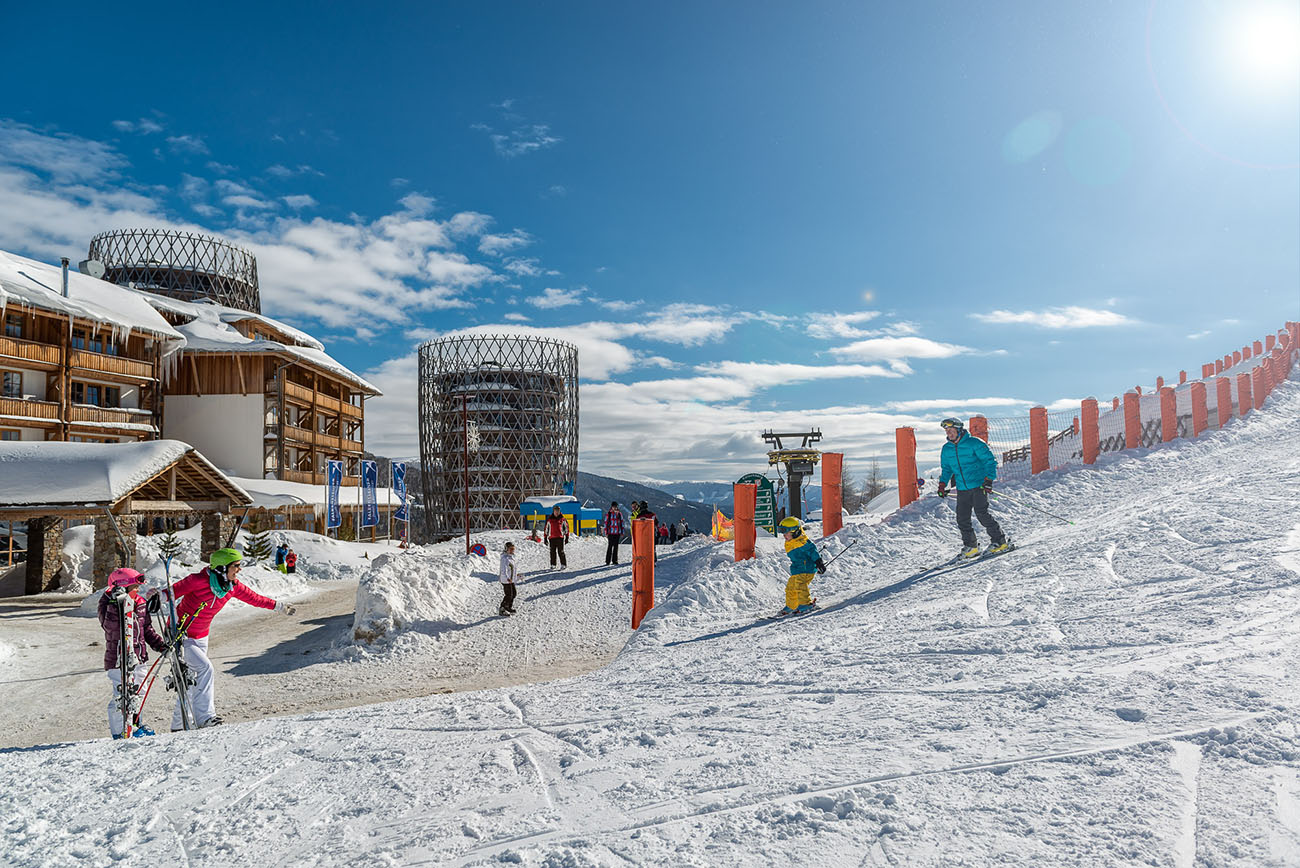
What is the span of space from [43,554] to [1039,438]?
23425 mm

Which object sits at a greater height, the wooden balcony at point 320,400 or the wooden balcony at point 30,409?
the wooden balcony at point 320,400

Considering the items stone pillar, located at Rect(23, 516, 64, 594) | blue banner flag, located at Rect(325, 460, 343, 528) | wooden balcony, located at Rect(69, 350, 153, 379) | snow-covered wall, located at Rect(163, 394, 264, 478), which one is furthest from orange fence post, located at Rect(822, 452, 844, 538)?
snow-covered wall, located at Rect(163, 394, 264, 478)

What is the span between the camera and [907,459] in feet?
41.3

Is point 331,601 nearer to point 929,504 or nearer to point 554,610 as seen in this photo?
point 554,610

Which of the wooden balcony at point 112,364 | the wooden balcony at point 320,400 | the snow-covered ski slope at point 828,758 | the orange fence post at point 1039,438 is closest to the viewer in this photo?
the snow-covered ski slope at point 828,758

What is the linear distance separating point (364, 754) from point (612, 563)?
475 inches

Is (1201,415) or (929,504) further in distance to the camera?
(1201,415)

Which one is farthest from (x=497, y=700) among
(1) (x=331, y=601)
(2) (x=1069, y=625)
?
(1) (x=331, y=601)

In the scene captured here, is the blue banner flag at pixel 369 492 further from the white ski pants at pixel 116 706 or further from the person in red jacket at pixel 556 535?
the white ski pants at pixel 116 706

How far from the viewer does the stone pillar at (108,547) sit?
16734mm

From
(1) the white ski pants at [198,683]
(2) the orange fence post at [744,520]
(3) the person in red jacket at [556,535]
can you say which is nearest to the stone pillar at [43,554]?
(3) the person in red jacket at [556,535]

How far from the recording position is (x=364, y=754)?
14.2ft

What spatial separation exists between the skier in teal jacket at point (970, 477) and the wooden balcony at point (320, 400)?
37944mm

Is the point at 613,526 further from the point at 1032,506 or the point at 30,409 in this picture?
the point at 30,409
